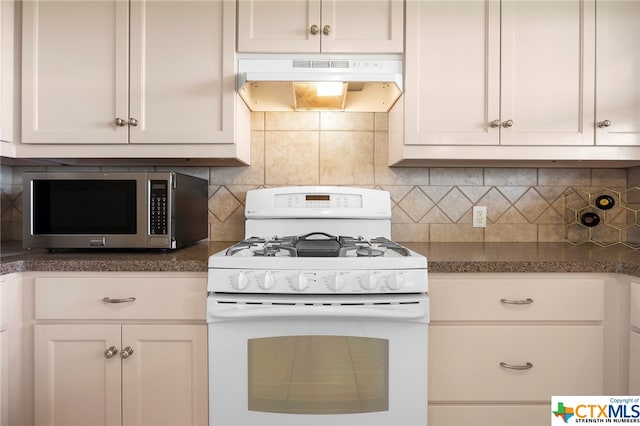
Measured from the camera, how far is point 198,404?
1.29 meters

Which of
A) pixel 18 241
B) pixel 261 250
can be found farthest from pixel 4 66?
pixel 261 250

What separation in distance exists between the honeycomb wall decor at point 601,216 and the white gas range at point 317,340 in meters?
1.17

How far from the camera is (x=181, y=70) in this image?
1535 millimetres

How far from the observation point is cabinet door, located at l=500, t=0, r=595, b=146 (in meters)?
1.54

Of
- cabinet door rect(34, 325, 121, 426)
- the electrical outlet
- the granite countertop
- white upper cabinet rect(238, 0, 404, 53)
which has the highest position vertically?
white upper cabinet rect(238, 0, 404, 53)

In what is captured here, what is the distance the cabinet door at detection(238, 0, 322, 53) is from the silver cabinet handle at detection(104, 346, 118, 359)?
4.14 feet

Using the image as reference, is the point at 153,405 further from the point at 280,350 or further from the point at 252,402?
the point at 280,350

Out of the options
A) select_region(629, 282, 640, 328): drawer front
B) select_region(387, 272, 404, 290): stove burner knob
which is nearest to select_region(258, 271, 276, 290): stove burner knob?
select_region(387, 272, 404, 290): stove burner knob

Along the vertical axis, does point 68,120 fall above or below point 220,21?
below

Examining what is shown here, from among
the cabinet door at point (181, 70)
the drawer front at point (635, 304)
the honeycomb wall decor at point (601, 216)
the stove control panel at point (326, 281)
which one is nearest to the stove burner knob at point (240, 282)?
the stove control panel at point (326, 281)

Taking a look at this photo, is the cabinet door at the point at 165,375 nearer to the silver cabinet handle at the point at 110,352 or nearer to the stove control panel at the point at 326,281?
the silver cabinet handle at the point at 110,352

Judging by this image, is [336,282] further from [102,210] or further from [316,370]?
[102,210]

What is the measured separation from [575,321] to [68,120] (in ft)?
7.07

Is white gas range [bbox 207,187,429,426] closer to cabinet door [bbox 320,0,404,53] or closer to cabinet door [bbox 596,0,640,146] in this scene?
cabinet door [bbox 320,0,404,53]
